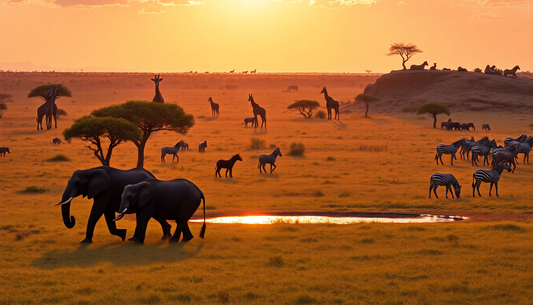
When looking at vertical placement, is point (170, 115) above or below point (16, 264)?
above

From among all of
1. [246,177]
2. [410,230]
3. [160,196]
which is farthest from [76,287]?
[246,177]

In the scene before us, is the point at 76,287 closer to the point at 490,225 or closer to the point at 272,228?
the point at 272,228

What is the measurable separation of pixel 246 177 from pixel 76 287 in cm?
1745

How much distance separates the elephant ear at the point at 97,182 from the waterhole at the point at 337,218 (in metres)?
4.83

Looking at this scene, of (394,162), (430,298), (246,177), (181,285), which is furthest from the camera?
(394,162)

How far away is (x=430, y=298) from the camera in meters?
10.7

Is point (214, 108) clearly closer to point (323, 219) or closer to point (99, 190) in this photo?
point (323, 219)

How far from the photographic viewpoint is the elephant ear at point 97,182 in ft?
48.4

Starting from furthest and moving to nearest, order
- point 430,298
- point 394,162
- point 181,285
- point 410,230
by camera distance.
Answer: point 394,162 → point 410,230 → point 181,285 → point 430,298

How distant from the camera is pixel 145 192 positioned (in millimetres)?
14250

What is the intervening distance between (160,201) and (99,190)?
1605 mm

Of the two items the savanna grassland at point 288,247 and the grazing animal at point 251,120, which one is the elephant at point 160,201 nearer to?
the savanna grassland at point 288,247

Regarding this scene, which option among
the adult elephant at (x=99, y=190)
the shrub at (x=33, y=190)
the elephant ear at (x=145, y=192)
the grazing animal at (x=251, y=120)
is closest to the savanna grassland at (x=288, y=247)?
the shrub at (x=33, y=190)

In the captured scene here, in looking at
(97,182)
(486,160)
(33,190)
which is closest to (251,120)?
(486,160)
